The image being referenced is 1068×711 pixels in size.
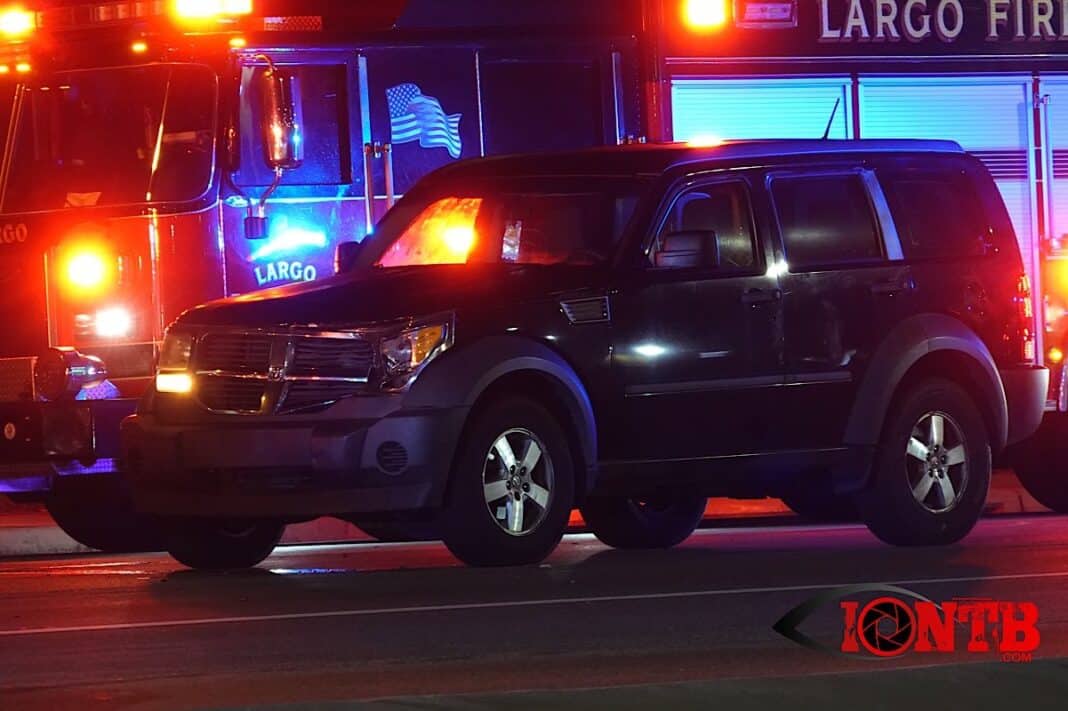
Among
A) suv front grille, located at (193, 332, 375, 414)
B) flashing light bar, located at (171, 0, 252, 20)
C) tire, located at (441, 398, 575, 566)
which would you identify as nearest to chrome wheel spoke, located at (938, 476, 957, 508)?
tire, located at (441, 398, 575, 566)

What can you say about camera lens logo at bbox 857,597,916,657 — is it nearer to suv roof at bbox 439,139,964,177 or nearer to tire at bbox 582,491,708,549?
suv roof at bbox 439,139,964,177

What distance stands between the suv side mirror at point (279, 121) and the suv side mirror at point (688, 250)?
2.54 meters

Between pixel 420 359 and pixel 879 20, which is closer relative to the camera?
pixel 420 359

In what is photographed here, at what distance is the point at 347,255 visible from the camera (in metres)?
11.6

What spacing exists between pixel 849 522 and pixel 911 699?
7.21 metres

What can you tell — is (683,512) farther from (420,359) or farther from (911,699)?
(911,699)

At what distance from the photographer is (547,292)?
10164 millimetres

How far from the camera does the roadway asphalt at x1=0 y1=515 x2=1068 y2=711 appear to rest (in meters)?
6.66

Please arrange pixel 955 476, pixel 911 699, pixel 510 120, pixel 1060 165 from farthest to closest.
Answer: pixel 1060 165 < pixel 510 120 < pixel 955 476 < pixel 911 699

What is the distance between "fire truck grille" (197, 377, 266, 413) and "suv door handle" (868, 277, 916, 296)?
122 inches

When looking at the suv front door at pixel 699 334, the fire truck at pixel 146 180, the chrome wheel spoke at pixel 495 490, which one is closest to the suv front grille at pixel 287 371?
the chrome wheel spoke at pixel 495 490

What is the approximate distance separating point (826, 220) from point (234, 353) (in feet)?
10.1

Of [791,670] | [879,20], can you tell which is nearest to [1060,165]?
[879,20]

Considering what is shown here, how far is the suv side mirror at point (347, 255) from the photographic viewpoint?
11547 mm
